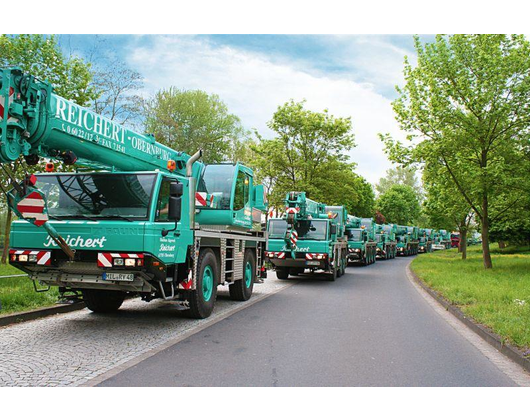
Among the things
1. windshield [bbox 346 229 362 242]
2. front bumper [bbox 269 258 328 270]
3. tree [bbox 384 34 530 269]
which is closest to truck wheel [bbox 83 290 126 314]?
front bumper [bbox 269 258 328 270]

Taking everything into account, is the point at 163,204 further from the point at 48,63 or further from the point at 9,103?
the point at 48,63

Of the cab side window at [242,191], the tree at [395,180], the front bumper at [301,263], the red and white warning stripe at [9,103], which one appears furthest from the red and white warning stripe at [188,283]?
the tree at [395,180]

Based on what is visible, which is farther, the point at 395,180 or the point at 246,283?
the point at 395,180

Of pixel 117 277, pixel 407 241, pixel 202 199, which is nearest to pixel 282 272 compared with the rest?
pixel 202 199

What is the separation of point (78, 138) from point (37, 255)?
2046 millimetres

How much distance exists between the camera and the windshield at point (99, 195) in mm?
7434

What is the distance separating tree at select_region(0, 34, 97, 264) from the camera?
45.5 ft

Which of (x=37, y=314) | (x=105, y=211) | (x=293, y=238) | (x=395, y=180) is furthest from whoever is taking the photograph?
(x=395, y=180)

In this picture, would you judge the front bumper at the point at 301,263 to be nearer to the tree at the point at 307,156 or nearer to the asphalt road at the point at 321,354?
the asphalt road at the point at 321,354

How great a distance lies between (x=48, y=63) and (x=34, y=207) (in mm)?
9738

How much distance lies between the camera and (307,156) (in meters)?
32.3

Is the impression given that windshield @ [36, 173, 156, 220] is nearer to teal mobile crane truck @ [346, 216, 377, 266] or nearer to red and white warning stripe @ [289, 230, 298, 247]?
red and white warning stripe @ [289, 230, 298, 247]

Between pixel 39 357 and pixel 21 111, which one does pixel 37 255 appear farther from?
pixel 21 111

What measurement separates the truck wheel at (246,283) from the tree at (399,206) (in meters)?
60.6
